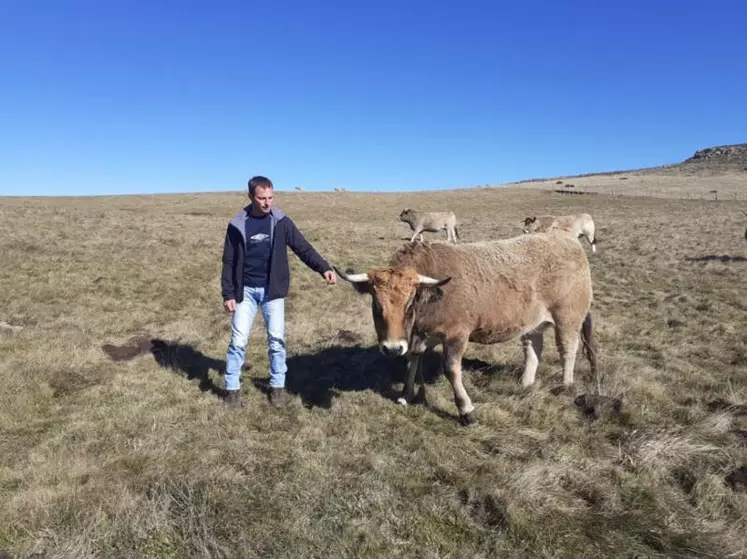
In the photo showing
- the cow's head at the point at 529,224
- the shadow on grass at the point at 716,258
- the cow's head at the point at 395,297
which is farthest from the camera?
the cow's head at the point at 529,224

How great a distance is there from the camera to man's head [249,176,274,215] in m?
5.81

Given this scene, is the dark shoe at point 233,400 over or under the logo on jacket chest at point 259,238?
under

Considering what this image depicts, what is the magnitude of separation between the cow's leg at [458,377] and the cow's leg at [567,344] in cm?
176

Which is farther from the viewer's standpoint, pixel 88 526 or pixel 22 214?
pixel 22 214

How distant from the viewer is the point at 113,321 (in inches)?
394

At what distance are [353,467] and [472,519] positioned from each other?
4.31ft

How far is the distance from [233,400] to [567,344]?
4.85 metres

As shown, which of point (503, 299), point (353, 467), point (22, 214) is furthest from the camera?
point (22, 214)

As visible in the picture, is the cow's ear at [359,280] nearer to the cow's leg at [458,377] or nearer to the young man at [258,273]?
the young man at [258,273]

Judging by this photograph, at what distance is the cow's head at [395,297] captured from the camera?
5.24 m

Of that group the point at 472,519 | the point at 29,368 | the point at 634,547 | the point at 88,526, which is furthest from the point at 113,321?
the point at 634,547

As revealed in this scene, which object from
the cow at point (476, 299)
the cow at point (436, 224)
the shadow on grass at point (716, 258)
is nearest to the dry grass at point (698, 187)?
the shadow on grass at point (716, 258)

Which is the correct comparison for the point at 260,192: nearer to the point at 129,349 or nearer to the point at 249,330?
the point at 249,330

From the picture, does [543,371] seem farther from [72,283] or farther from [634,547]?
[72,283]
